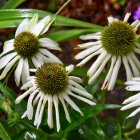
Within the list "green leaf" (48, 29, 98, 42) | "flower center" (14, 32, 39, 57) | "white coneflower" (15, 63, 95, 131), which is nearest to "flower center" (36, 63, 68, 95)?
"white coneflower" (15, 63, 95, 131)

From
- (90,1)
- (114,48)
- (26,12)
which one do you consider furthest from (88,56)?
(90,1)

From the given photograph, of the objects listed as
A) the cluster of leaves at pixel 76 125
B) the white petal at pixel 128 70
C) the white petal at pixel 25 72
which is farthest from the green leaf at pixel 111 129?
the white petal at pixel 25 72

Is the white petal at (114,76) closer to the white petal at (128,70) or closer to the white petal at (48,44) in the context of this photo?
the white petal at (128,70)

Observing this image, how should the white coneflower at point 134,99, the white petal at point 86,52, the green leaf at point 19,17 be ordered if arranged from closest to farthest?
the white coneflower at point 134,99
the white petal at point 86,52
the green leaf at point 19,17

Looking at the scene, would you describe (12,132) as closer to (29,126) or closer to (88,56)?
(29,126)

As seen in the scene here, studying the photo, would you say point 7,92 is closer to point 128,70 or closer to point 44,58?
point 44,58

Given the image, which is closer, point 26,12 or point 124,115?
point 124,115

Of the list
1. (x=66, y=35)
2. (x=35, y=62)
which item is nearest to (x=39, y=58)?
(x=35, y=62)
